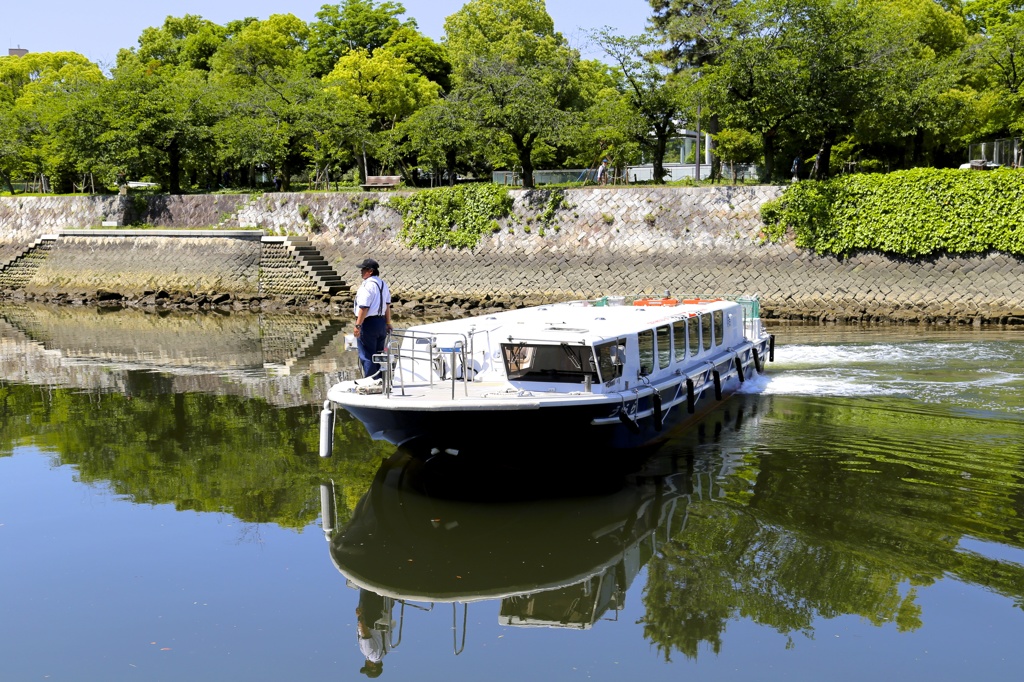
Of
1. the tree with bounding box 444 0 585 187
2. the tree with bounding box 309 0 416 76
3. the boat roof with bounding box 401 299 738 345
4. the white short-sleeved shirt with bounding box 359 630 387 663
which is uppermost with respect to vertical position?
the tree with bounding box 309 0 416 76

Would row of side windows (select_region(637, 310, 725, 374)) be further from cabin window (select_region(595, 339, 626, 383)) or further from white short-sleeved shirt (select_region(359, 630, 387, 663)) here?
white short-sleeved shirt (select_region(359, 630, 387, 663))

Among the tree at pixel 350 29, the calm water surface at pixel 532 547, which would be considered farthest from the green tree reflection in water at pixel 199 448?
the tree at pixel 350 29

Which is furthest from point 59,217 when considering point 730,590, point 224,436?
point 730,590

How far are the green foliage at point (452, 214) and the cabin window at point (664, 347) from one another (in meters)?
22.2

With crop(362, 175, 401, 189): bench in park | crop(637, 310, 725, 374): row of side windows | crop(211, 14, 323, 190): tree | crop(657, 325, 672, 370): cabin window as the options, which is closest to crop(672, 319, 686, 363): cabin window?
crop(637, 310, 725, 374): row of side windows

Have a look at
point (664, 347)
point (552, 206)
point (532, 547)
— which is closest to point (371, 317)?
point (664, 347)

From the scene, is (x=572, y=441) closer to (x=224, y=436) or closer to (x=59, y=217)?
(x=224, y=436)

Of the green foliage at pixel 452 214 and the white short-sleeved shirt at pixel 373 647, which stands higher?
the green foliage at pixel 452 214

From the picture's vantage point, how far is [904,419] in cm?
1655

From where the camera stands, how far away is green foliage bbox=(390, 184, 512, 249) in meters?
37.3

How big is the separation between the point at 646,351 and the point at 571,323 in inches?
44.7

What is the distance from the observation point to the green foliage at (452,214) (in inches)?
1469

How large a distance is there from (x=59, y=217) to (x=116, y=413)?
103 feet

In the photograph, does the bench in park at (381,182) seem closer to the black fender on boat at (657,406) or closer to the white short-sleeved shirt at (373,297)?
the white short-sleeved shirt at (373,297)
